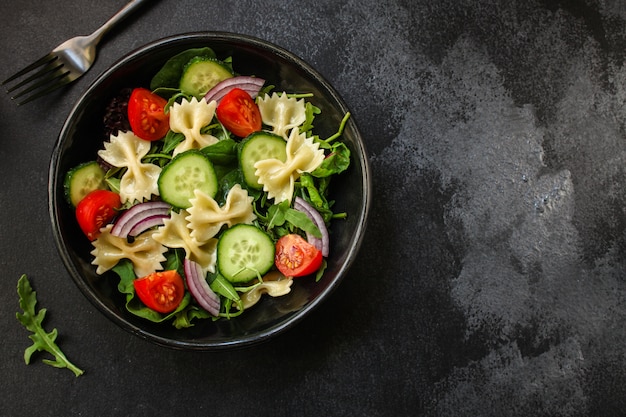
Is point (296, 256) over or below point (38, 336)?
below

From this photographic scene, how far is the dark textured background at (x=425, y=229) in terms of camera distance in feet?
11.2

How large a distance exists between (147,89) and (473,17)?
1.84 meters

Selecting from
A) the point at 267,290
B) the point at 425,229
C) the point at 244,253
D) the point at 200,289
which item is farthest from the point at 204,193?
the point at 425,229

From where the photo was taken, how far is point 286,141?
3287 mm

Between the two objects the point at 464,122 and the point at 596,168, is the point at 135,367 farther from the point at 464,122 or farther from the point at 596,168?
the point at 596,168

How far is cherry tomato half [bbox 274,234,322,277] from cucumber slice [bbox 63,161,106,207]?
3.12 ft

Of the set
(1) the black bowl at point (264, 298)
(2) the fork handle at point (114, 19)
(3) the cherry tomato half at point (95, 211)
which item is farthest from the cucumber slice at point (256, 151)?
(2) the fork handle at point (114, 19)

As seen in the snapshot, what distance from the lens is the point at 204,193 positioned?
312 centimetres

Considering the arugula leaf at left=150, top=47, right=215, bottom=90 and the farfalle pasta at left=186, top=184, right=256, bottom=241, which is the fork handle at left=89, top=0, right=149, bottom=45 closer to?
the arugula leaf at left=150, top=47, right=215, bottom=90

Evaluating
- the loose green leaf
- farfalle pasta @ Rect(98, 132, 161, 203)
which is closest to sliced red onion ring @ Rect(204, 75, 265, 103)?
the loose green leaf

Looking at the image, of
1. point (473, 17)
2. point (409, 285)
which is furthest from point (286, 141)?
point (473, 17)

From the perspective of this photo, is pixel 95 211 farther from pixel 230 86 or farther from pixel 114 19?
pixel 114 19

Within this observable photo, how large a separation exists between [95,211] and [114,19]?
1.12m

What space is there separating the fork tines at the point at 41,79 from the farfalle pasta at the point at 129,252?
34.7 inches
